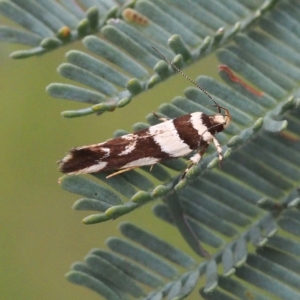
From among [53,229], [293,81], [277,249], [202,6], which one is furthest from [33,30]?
[53,229]

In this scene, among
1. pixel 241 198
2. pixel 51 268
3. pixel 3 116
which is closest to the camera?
pixel 241 198

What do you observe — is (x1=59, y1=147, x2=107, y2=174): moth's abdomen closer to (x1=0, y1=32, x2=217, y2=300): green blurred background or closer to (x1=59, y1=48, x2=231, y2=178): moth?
(x1=59, y1=48, x2=231, y2=178): moth

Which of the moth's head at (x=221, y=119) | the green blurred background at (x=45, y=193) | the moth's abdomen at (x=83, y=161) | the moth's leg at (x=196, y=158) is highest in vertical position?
the green blurred background at (x=45, y=193)

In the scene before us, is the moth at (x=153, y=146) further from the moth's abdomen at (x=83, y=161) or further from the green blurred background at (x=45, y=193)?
the green blurred background at (x=45, y=193)

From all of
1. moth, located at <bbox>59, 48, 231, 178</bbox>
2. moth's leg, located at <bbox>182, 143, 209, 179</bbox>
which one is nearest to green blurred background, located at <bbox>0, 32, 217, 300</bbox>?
moth, located at <bbox>59, 48, 231, 178</bbox>

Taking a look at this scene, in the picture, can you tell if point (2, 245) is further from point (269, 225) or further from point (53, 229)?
point (269, 225)

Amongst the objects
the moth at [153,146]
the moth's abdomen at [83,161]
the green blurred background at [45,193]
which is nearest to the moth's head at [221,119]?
Answer: the moth at [153,146]
